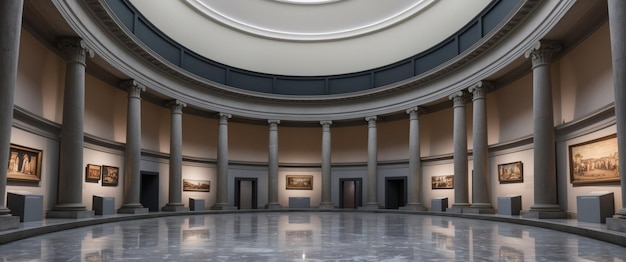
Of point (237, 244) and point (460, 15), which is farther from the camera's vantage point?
point (460, 15)

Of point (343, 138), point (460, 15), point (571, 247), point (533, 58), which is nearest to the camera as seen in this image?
point (571, 247)

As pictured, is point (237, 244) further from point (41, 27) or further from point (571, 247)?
point (41, 27)

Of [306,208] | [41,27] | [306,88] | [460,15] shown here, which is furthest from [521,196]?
[41,27]

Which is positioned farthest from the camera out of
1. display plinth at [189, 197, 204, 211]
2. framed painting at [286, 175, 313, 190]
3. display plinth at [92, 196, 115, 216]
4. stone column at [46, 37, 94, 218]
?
framed painting at [286, 175, 313, 190]

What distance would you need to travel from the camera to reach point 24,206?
49.8ft

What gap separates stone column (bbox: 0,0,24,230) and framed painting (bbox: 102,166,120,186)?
479 inches

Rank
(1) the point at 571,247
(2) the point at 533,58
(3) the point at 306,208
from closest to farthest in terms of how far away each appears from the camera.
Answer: (1) the point at 571,247
(2) the point at 533,58
(3) the point at 306,208

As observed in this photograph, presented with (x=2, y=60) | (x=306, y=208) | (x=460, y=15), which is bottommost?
(x=306, y=208)

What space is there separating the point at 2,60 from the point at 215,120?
23548mm

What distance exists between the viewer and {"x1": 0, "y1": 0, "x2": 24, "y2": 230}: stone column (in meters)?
11.6

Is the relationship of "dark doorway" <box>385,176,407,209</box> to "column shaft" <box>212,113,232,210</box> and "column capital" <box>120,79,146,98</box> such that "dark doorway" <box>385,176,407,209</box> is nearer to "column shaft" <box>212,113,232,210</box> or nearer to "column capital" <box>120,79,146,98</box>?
"column shaft" <box>212,113,232,210</box>

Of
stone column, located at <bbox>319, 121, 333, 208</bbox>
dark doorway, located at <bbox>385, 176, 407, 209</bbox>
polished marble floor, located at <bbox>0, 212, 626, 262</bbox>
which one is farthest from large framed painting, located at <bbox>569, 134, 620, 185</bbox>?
stone column, located at <bbox>319, 121, 333, 208</bbox>

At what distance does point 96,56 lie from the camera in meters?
20.2

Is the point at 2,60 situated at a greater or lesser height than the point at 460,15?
lesser
